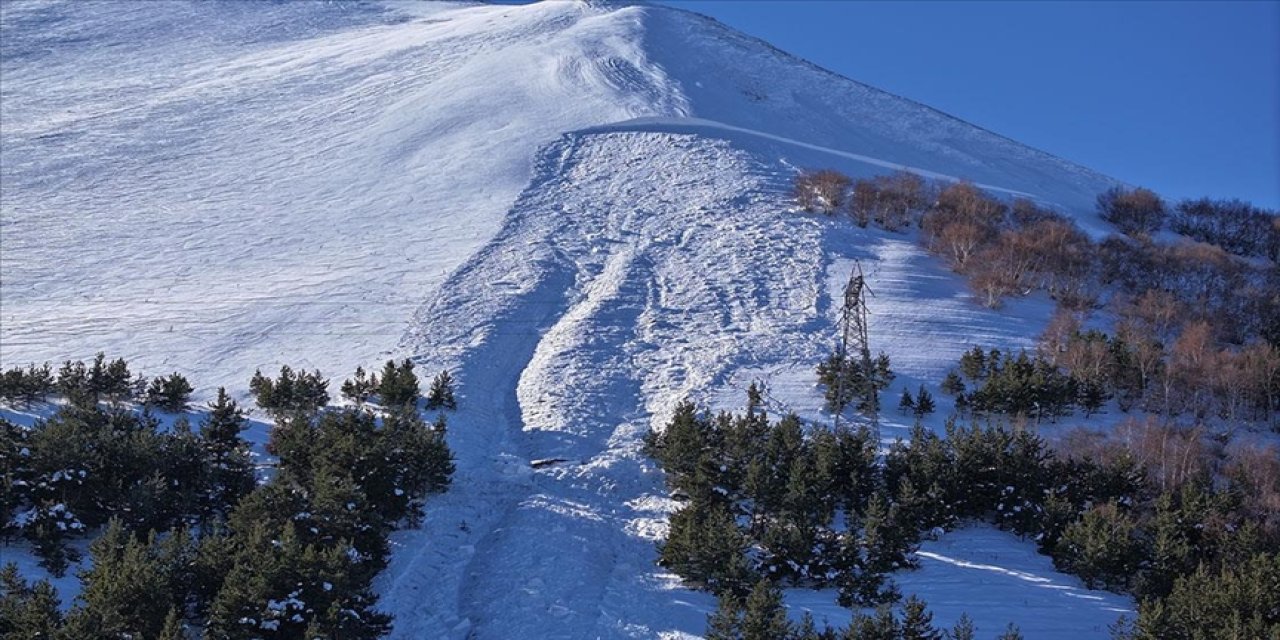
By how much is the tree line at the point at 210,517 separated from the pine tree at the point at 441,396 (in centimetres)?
254

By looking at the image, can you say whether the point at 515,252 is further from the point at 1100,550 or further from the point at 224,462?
the point at 1100,550

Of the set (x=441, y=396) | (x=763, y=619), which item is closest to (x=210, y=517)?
(x=441, y=396)

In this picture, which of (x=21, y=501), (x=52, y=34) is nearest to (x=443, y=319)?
(x=21, y=501)

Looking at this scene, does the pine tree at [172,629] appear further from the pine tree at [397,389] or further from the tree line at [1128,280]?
the tree line at [1128,280]

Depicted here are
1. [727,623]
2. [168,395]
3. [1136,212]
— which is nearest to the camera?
[727,623]

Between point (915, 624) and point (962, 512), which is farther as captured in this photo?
point (962, 512)

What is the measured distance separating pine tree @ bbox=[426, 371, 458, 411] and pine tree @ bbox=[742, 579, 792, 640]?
11235 mm

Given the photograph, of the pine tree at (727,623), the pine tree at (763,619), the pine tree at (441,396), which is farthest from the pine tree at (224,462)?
the pine tree at (763,619)

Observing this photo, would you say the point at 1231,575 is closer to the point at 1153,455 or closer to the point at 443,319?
the point at 1153,455

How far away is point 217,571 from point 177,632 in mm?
1960

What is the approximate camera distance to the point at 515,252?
35.7m

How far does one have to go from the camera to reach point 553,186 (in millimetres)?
43500

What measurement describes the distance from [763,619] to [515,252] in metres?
23.4

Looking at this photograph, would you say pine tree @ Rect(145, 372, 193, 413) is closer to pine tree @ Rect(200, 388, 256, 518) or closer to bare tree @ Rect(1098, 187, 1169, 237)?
pine tree @ Rect(200, 388, 256, 518)
